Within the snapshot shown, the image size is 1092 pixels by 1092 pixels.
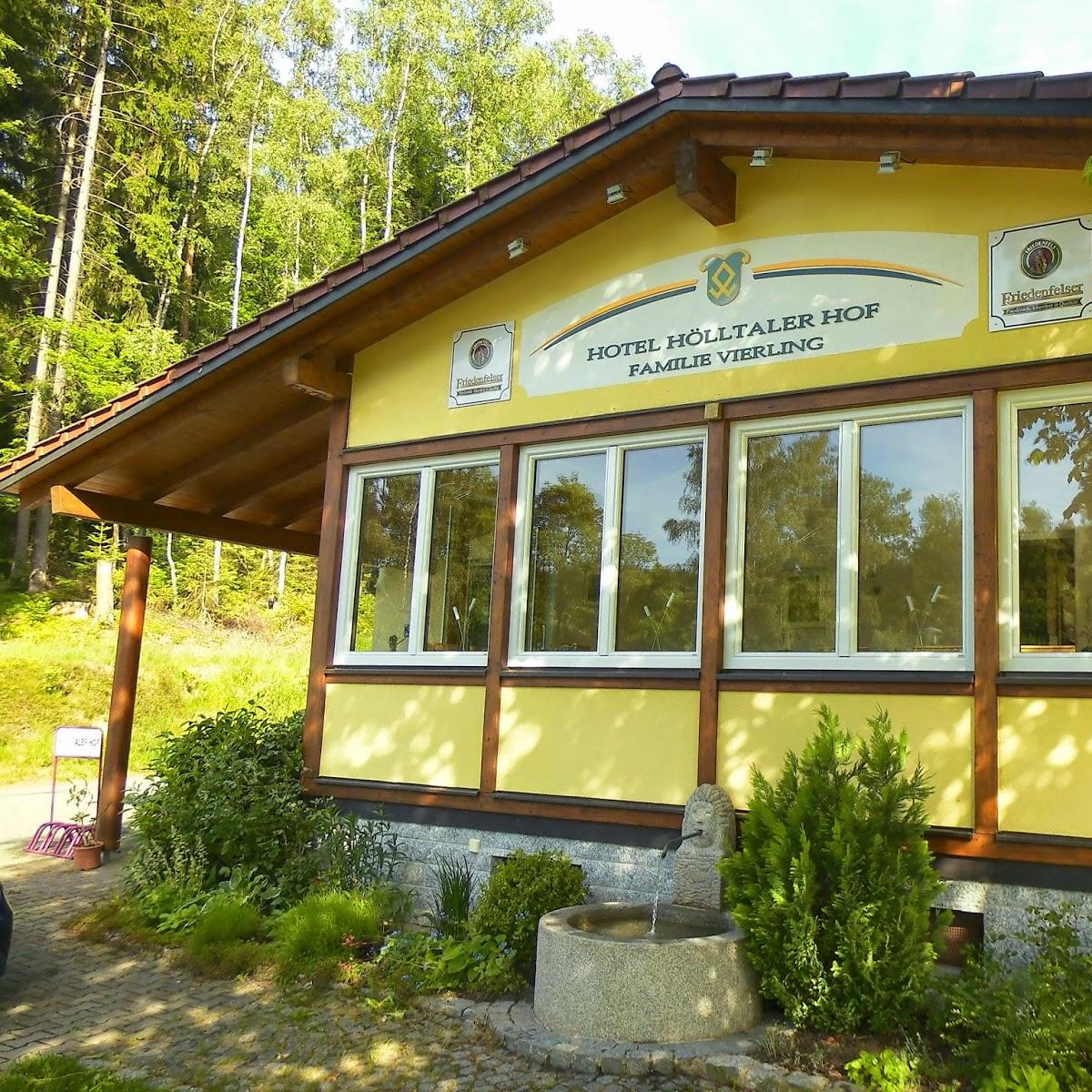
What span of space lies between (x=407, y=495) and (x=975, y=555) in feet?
15.3

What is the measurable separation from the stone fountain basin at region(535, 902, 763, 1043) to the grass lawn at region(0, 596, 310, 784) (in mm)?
12950

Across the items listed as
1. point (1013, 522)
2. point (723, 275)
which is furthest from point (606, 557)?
point (1013, 522)

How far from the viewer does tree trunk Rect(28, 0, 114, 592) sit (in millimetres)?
26641

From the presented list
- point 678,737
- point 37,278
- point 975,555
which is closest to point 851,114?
point 975,555

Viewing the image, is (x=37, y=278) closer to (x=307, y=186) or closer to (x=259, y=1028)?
(x=307, y=186)

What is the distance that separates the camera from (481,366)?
889 cm

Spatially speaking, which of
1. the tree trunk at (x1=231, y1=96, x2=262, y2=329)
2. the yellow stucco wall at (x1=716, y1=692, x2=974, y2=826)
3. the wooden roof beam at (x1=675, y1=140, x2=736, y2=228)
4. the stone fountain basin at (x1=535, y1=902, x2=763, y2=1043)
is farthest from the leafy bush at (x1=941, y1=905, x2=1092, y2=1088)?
the tree trunk at (x1=231, y1=96, x2=262, y2=329)

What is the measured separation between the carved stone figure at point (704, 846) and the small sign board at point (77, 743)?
8.22 m

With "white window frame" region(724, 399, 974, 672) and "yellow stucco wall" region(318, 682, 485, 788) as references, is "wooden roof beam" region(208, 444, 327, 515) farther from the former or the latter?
"white window frame" region(724, 399, 974, 672)

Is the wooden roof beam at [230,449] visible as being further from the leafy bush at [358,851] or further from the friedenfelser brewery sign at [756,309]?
the leafy bush at [358,851]

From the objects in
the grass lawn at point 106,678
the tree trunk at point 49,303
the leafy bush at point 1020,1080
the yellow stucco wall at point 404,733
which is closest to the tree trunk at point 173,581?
the grass lawn at point 106,678

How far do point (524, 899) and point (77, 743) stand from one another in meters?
7.78

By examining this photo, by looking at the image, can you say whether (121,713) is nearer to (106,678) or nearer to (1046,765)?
(1046,765)

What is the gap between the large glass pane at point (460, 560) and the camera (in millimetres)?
8648
